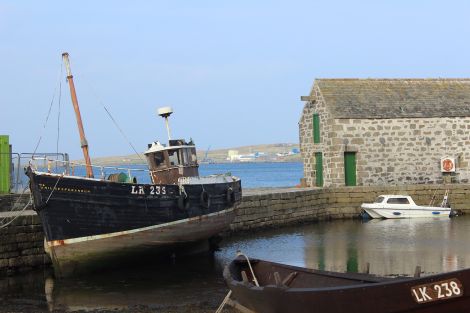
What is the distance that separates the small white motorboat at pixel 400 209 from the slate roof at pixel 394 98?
178 inches

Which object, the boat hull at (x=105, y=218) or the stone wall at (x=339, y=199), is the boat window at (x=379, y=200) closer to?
the stone wall at (x=339, y=199)

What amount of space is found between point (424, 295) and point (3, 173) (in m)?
18.6

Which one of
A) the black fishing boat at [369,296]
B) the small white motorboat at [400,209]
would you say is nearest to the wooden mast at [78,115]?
the black fishing boat at [369,296]

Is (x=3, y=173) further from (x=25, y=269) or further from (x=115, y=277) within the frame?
(x=115, y=277)

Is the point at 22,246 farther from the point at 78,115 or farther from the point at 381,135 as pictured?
the point at 381,135

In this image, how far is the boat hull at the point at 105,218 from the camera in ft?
56.2

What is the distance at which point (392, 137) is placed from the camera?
1356 inches

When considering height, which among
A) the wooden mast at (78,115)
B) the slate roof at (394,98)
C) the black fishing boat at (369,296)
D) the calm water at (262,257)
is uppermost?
the slate roof at (394,98)

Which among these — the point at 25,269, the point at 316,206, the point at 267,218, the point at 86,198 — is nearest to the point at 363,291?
the point at 86,198

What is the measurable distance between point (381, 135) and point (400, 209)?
4.45 m

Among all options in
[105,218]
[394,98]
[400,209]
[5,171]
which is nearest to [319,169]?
[394,98]

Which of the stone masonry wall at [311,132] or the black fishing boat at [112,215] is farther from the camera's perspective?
the stone masonry wall at [311,132]

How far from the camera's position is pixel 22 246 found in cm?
1869

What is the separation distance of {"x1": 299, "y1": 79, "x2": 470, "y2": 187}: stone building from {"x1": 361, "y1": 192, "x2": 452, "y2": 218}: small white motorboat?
2665 millimetres
